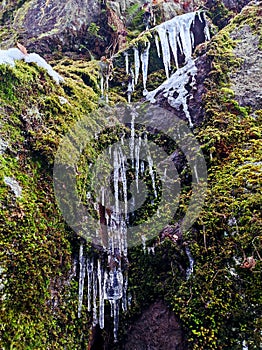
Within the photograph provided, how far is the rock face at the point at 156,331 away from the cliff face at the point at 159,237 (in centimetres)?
1

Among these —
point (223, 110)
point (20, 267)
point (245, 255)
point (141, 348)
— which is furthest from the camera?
point (223, 110)

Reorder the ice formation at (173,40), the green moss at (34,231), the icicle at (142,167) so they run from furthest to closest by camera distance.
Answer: the ice formation at (173,40)
the icicle at (142,167)
the green moss at (34,231)

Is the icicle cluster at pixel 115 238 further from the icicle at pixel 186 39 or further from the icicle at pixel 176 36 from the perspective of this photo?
the icicle at pixel 186 39

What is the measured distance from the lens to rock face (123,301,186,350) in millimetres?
4109

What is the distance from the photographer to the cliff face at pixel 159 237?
3.57 metres

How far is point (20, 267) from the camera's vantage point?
336 cm

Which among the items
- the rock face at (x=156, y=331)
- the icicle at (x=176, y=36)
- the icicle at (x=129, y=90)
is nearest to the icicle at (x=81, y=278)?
the rock face at (x=156, y=331)

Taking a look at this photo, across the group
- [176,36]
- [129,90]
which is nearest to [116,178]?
[129,90]

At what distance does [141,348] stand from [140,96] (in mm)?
5704

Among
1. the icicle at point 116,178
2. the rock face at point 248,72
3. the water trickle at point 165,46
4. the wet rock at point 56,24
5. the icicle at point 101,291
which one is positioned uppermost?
the wet rock at point 56,24

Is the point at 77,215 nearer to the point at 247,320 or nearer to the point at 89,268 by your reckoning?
the point at 89,268

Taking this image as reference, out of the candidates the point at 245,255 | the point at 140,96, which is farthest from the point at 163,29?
the point at 245,255

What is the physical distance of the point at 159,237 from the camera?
5.00 m

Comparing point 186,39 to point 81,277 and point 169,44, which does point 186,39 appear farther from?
point 81,277
